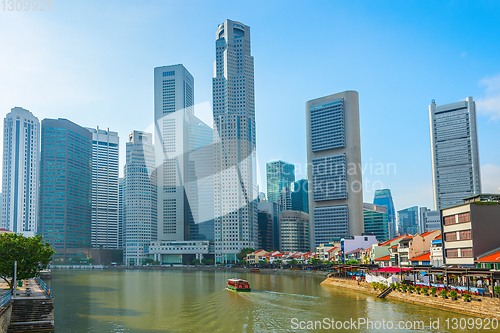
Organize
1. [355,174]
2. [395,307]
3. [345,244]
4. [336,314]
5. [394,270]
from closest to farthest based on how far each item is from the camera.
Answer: [336,314]
[395,307]
[394,270]
[345,244]
[355,174]

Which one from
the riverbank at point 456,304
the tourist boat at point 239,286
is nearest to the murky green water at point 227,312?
the riverbank at point 456,304

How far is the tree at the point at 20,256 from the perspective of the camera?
43.3 metres

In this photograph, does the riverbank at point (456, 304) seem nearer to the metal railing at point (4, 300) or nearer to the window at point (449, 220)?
the window at point (449, 220)

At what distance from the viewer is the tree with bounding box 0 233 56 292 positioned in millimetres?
43312

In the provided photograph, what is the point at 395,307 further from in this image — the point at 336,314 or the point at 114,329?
the point at 114,329

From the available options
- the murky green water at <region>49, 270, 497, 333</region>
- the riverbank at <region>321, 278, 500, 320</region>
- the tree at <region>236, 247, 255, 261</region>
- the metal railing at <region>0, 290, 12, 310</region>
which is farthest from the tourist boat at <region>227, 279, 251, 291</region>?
the tree at <region>236, 247, 255, 261</region>

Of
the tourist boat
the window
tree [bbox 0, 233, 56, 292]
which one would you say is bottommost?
the tourist boat

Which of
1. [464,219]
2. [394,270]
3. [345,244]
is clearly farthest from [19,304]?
[345,244]

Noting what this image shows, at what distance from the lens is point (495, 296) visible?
37.5m

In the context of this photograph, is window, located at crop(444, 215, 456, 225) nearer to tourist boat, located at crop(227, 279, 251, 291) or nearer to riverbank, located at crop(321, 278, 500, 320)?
riverbank, located at crop(321, 278, 500, 320)

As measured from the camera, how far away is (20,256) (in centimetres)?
4450

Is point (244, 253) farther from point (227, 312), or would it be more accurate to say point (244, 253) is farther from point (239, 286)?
point (227, 312)

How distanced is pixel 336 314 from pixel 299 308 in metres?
5.45

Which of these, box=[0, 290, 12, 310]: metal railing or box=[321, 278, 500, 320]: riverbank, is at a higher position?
box=[0, 290, 12, 310]: metal railing
